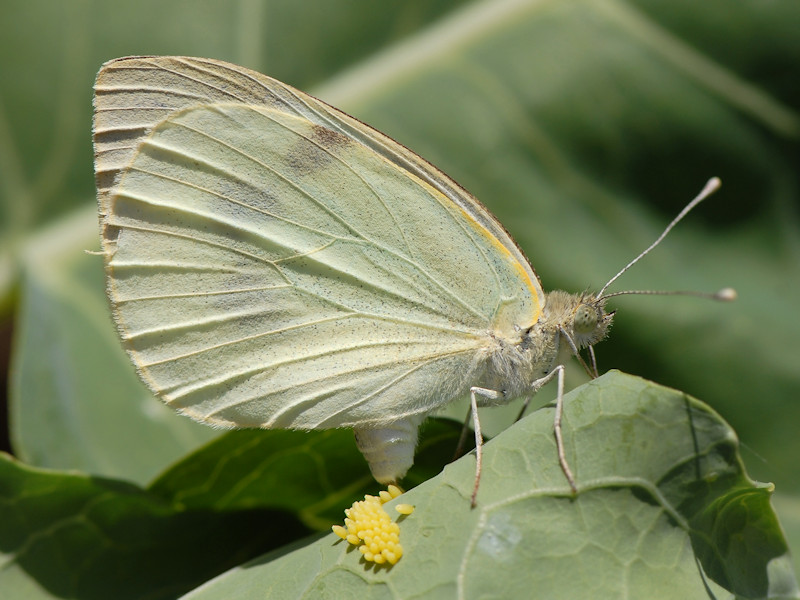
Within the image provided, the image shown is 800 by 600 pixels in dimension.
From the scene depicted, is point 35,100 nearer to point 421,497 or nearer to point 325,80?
point 325,80

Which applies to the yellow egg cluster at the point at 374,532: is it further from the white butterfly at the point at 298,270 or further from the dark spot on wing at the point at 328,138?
the dark spot on wing at the point at 328,138

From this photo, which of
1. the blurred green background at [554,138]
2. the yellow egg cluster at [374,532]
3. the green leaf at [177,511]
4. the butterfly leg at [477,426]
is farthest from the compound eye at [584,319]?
the blurred green background at [554,138]

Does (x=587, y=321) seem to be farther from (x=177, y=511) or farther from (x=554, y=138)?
(x=177, y=511)

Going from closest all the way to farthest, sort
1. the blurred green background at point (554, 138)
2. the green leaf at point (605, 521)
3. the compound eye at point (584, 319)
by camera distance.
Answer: the green leaf at point (605, 521)
the compound eye at point (584, 319)
the blurred green background at point (554, 138)

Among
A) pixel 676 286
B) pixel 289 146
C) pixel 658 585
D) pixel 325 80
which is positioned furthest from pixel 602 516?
pixel 325 80

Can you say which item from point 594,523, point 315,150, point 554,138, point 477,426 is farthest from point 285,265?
point 554,138

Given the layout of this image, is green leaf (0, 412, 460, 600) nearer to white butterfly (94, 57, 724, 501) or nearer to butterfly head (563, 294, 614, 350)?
white butterfly (94, 57, 724, 501)
